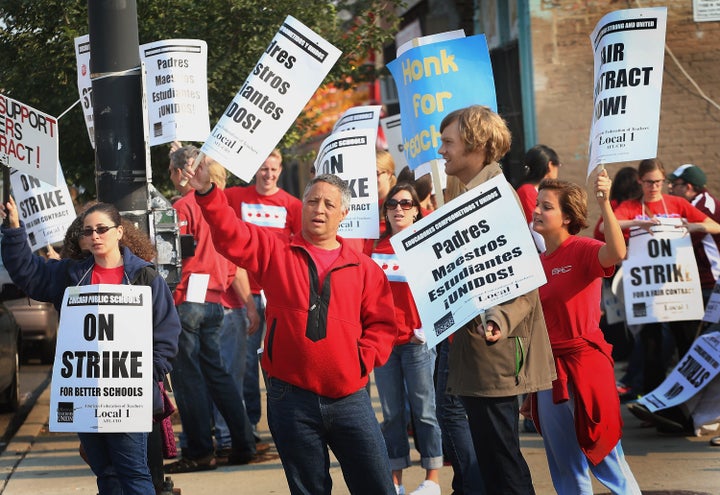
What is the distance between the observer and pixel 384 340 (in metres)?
5.60

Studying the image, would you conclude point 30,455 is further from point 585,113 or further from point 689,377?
point 585,113

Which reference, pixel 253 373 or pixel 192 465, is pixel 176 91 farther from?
pixel 253 373

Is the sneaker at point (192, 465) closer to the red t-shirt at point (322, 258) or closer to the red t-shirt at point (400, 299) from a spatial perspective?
the red t-shirt at point (400, 299)

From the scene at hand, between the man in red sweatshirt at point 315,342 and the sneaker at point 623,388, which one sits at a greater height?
the man in red sweatshirt at point 315,342

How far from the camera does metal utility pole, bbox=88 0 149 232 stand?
280 inches

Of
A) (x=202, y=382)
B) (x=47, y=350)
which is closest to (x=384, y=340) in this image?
(x=202, y=382)

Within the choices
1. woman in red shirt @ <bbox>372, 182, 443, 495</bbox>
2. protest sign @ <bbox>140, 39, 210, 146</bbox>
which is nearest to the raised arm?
woman in red shirt @ <bbox>372, 182, 443, 495</bbox>

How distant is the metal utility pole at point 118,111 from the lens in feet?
23.4

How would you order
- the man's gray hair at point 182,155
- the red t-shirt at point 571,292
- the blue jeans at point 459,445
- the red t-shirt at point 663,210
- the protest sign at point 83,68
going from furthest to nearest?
1. the red t-shirt at point 663,210
2. the protest sign at point 83,68
3. the man's gray hair at point 182,155
4. the blue jeans at point 459,445
5. the red t-shirt at point 571,292

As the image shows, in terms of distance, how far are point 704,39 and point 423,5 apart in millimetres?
5708

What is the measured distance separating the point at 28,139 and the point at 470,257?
3808 mm

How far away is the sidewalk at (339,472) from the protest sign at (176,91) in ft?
7.28

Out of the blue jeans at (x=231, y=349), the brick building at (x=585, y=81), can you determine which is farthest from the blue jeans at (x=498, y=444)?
the brick building at (x=585, y=81)

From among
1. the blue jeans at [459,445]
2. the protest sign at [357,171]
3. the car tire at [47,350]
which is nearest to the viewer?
the blue jeans at [459,445]
